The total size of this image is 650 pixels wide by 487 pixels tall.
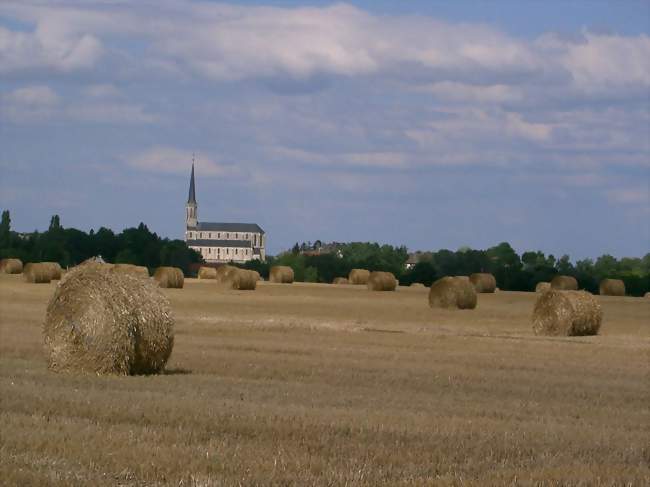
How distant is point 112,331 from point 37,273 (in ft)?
133

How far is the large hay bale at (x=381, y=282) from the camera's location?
→ 58.0m

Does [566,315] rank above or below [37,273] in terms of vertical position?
below

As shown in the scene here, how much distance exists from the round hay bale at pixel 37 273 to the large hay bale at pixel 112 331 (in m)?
39.3

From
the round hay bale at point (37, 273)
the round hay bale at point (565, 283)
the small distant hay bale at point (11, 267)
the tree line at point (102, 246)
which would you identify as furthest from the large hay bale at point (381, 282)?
the tree line at point (102, 246)

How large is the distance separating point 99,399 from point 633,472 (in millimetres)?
6076

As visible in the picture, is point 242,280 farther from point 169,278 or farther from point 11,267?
point 11,267

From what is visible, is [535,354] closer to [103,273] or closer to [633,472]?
[103,273]

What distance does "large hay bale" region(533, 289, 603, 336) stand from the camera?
29.5 m

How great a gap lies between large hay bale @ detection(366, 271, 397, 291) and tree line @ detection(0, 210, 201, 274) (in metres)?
40.1

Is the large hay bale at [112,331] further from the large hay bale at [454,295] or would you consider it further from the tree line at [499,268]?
the tree line at [499,268]

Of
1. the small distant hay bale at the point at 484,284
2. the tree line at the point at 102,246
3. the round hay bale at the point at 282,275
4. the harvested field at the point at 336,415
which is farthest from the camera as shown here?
the tree line at the point at 102,246

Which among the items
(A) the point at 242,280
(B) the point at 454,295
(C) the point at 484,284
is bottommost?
(B) the point at 454,295

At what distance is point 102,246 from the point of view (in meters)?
106

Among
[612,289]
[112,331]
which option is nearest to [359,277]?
[612,289]
